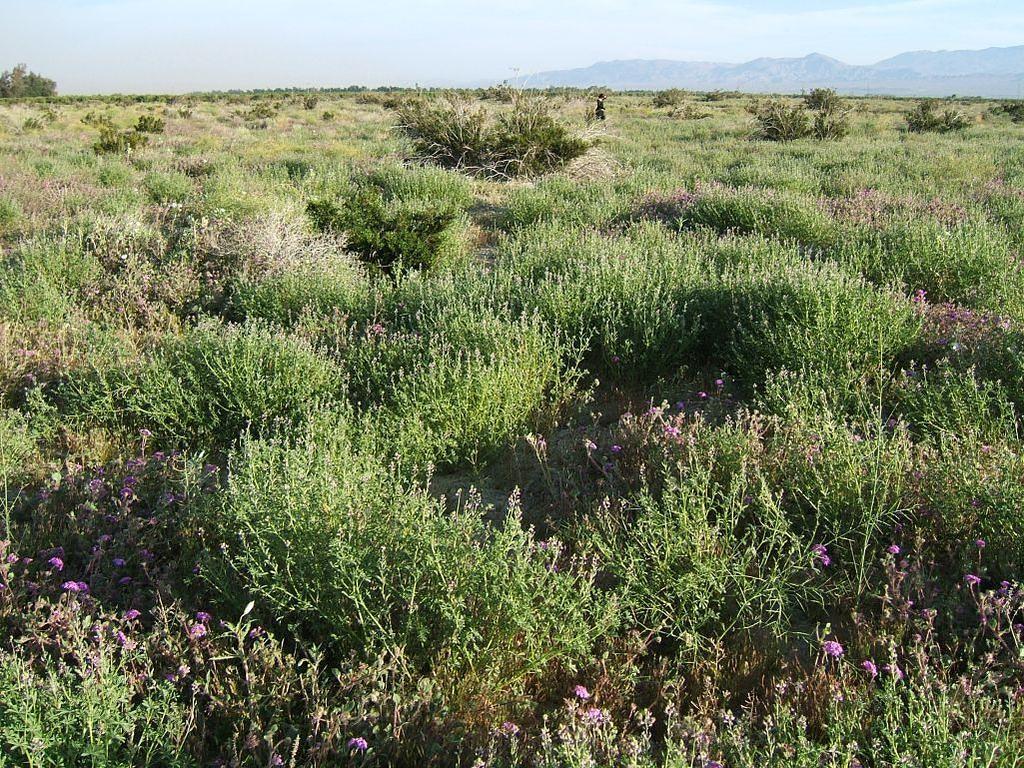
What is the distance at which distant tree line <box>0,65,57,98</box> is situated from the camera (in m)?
66.9

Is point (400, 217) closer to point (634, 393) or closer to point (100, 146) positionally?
point (634, 393)

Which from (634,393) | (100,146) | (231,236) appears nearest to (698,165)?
(231,236)

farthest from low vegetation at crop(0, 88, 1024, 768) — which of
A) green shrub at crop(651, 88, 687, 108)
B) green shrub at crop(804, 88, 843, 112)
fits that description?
green shrub at crop(651, 88, 687, 108)

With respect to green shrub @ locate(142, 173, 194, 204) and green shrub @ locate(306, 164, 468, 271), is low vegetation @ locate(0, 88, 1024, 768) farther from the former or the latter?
green shrub @ locate(142, 173, 194, 204)

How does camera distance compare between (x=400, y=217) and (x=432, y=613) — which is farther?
(x=400, y=217)

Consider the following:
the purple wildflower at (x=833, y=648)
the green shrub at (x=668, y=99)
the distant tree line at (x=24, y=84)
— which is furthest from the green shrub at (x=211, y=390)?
the distant tree line at (x=24, y=84)

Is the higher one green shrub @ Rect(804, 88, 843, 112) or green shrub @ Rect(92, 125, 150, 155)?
green shrub @ Rect(804, 88, 843, 112)

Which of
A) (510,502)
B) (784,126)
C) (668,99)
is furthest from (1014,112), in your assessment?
(510,502)

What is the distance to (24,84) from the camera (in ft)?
230

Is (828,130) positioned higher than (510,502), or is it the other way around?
(828,130)

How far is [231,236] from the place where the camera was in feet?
22.7

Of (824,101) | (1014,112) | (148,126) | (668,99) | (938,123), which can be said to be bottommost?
(938,123)

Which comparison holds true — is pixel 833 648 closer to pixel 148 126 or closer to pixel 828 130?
pixel 828 130

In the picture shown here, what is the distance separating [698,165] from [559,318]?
388 inches
